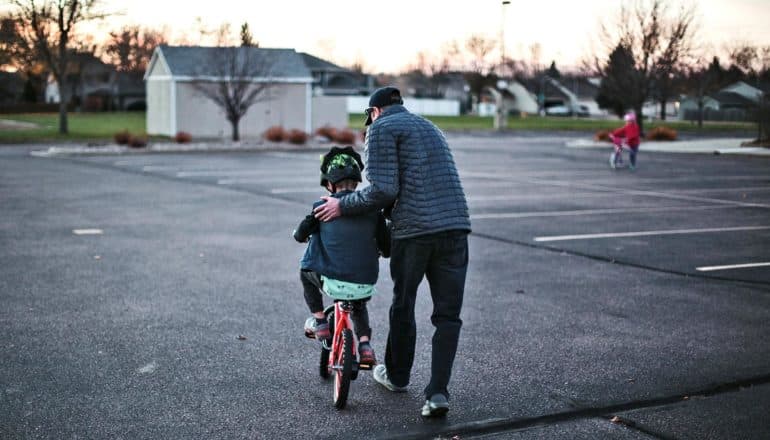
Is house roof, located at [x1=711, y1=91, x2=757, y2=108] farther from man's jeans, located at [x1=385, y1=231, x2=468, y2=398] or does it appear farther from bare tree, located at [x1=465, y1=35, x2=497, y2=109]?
man's jeans, located at [x1=385, y1=231, x2=468, y2=398]

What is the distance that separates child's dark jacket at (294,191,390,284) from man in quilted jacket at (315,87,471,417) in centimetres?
11

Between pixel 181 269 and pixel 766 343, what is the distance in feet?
19.4

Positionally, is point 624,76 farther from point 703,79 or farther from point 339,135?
point 703,79

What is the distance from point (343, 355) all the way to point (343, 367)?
7 centimetres

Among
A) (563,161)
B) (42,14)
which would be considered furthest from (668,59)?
(42,14)

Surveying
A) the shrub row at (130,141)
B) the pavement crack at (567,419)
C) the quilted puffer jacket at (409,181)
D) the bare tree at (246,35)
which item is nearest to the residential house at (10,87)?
the bare tree at (246,35)

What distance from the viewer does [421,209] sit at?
5293 millimetres

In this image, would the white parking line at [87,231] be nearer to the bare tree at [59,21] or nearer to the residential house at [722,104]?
the bare tree at [59,21]

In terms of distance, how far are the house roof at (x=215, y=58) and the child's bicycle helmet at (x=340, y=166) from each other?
36202 millimetres

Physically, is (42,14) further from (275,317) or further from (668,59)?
(275,317)

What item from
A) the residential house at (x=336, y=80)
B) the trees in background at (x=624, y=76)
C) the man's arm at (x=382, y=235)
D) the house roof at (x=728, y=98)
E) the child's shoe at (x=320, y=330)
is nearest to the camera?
the man's arm at (x=382, y=235)

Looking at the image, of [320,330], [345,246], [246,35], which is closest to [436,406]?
[320,330]

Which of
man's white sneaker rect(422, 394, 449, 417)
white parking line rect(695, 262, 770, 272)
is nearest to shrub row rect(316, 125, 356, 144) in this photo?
white parking line rect(695, 262, 770, 272)

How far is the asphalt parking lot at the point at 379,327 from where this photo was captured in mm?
5340
